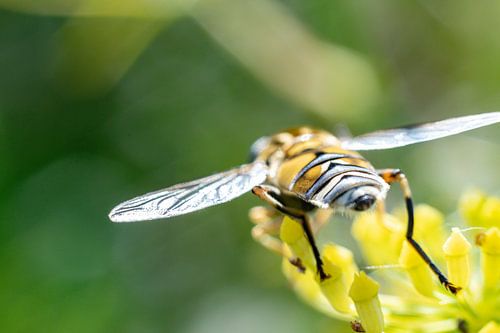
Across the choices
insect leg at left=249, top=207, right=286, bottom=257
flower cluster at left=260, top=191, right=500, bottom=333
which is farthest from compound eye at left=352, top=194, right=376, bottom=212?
insect leg at left=249, top=207, right=286, bottom=257

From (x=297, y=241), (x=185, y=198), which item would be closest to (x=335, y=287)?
(x=297, y=241)

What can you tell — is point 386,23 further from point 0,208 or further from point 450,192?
point 0,208

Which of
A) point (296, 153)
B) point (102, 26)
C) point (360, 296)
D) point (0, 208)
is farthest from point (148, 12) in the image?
point (360, 296)

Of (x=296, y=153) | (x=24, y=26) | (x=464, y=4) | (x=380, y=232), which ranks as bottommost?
(x=380, y=232)

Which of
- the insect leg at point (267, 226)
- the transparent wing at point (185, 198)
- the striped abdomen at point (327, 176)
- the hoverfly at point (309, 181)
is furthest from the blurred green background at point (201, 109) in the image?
the transparent wing at point (185, 198)

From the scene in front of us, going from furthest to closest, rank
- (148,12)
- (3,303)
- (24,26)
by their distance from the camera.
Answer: (24,26), (148,12), (3,303)

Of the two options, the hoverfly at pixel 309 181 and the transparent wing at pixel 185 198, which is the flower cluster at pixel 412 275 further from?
the transparent wing at pixel 185 198

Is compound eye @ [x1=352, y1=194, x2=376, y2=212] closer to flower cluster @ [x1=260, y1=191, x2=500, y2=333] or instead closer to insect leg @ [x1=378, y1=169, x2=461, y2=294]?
flower cluster @ [x1=260, y1=191, x2=500, y2=333]

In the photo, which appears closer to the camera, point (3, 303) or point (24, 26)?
point (3, 303)
